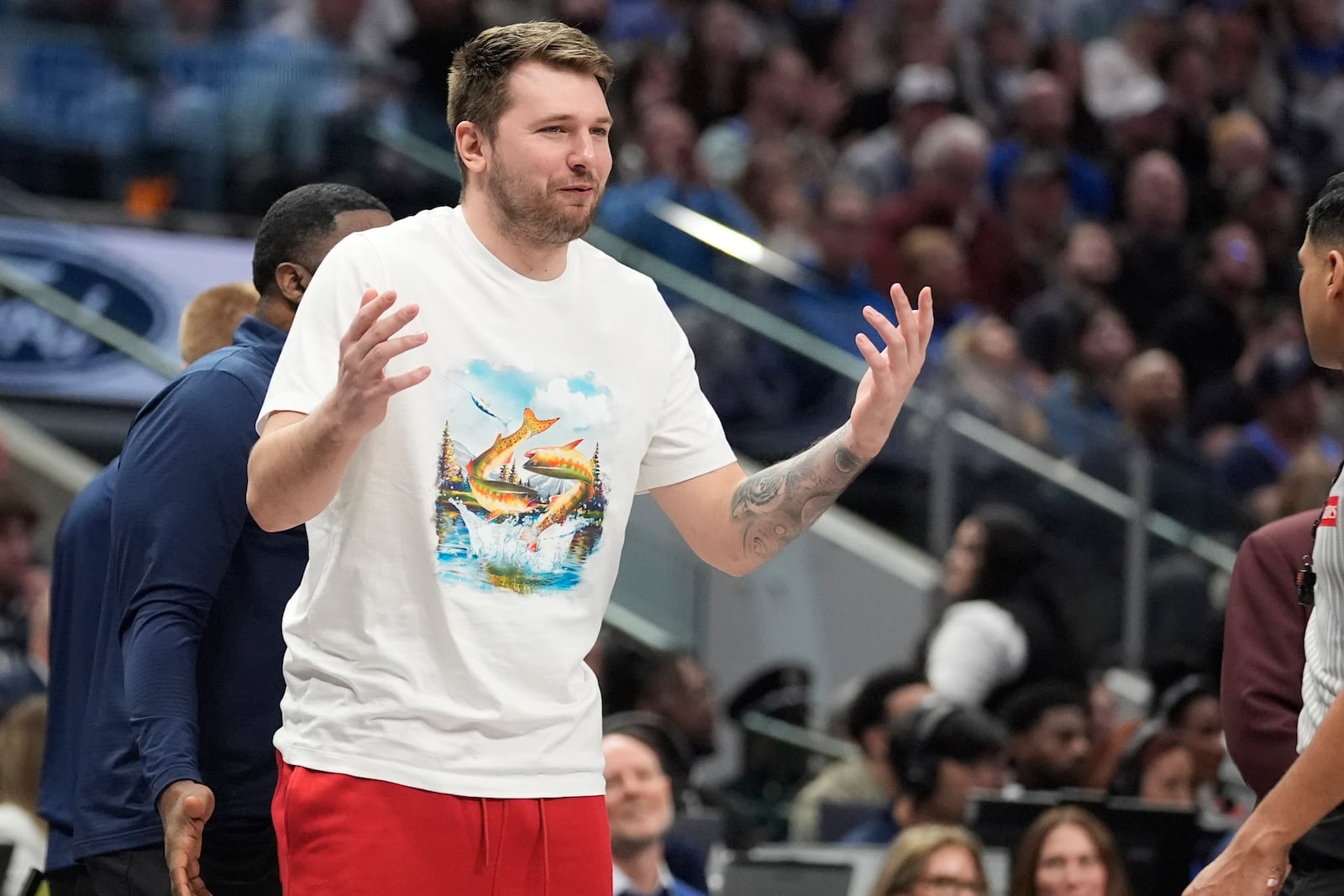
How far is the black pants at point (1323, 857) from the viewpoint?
9.80 feet

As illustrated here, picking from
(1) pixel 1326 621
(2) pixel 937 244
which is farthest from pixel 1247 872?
(2) pixel 937 244

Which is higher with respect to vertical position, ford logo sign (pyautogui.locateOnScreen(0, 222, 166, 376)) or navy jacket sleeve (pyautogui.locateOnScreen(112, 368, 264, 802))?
ford logo sign (pyautogui.locateOnScreen(0, 222, 166, 376))

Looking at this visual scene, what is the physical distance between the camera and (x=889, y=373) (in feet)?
9.63

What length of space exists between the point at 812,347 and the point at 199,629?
6279mm

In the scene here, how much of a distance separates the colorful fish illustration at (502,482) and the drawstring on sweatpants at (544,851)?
40 cm

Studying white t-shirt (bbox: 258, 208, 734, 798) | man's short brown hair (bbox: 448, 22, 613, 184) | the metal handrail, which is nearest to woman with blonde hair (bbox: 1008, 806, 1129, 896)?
white t-shirt (bbox: 258, 208, 734, 798)

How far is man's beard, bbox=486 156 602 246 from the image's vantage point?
116 inches

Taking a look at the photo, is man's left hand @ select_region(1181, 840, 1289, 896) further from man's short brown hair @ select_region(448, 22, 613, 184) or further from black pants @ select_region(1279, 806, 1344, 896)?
man's short brown hair @ select_region(448, 22, 613, 184)

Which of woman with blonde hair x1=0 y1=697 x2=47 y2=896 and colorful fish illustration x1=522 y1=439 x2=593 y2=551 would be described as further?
woman with blonde hair x1=0 y1=697 x2=47 y2=896

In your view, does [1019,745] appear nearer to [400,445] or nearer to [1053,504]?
[1053,504]

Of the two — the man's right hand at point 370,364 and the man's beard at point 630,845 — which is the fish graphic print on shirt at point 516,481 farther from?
the man's beard at point 630,845

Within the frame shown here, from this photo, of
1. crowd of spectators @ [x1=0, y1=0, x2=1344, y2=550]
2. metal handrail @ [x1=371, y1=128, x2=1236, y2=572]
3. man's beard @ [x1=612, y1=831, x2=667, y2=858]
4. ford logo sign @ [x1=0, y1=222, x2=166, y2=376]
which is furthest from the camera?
crowd of spectators @ [x1=0, y1=0, x2=1344, y2=550]

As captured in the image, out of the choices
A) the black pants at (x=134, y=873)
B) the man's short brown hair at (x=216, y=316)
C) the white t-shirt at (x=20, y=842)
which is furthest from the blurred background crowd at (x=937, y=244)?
the black pants at (x=134, y=873)

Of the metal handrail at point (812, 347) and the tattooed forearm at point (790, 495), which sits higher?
the metal handrail at point (812, 347)
